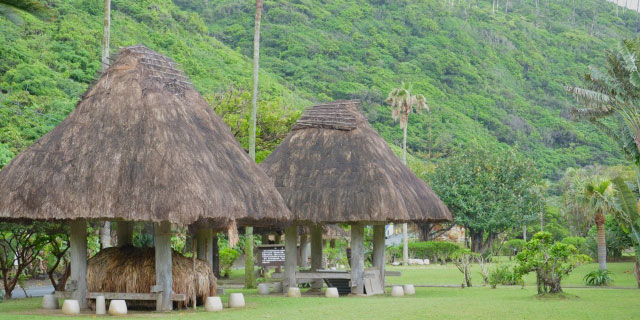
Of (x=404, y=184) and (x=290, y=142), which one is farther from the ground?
(x=290, y=142)

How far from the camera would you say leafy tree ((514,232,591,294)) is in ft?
61.2

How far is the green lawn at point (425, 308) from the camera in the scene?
50.5 feet

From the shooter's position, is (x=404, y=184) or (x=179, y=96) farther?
(x=404, y=184)

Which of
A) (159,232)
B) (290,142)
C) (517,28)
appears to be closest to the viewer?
(159,232)

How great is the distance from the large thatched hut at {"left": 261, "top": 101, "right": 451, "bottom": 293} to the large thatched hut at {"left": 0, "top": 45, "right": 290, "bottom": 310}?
9.59 ft

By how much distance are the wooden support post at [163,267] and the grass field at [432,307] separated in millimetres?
374

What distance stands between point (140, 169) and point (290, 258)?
823cm

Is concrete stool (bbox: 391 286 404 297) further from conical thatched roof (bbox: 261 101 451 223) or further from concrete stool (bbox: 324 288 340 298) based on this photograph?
conical thatched roof (bbox: 261 101 451 223)

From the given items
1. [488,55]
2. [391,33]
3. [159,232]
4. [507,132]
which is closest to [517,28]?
[488,55]

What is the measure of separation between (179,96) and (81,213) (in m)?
4.11

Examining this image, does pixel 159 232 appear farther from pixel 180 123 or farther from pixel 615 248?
pixel 615 248

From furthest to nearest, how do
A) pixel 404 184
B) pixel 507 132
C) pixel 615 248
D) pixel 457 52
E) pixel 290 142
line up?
pixel 457 52 → pixel 507 132 → pixel 615 248 → pixel 290 142 → pixel 404 184

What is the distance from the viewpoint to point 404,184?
2230 cm

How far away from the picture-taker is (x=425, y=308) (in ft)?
55.9
